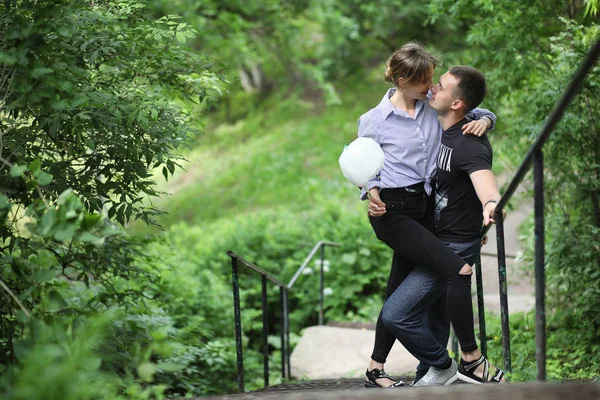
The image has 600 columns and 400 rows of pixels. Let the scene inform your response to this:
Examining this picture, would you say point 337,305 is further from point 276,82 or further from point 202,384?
point 276,82

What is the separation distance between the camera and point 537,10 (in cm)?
597

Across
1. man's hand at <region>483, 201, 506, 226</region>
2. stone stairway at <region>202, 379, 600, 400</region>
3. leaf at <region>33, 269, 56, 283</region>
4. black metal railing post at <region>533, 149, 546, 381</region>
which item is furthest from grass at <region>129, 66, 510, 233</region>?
stone stairway at <region>202, 379, 600, 400</region>

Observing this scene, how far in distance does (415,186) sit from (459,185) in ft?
0.65

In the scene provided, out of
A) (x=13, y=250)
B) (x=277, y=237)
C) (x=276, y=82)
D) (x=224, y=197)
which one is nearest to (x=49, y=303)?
(x=13, y=250)

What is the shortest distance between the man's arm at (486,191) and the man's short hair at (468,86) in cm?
35

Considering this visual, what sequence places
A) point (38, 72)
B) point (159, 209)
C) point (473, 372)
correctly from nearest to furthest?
point (38, 72) < point (473, 372) < point (159, 209)

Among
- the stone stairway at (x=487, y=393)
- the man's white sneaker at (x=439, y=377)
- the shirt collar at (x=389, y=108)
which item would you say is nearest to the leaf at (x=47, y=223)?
the stone stairway at (x=487, y=393)

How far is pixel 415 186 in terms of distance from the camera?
3512 millimetres

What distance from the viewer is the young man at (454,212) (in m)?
3.44

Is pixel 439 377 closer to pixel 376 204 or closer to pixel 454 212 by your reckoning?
pixel 454 212

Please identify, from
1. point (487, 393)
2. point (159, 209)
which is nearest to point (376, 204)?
point (487, 393)

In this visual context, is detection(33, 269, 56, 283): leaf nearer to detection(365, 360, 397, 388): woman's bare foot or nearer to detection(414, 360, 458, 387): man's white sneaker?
detection(365, 360, 397, 388): woman's bare foot

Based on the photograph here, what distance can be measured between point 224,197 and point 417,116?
12731 millimetres

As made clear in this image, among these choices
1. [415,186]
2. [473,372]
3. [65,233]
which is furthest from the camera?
[473,372]
